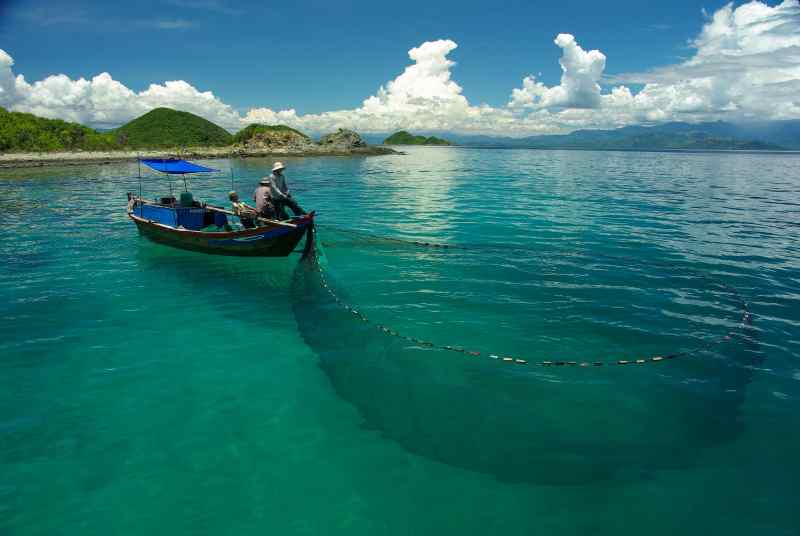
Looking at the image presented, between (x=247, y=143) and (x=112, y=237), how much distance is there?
127m

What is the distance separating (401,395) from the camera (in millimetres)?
8625

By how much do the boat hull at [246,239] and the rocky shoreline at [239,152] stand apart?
6518cm

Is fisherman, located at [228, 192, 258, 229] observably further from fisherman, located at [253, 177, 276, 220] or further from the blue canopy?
the blue canopy

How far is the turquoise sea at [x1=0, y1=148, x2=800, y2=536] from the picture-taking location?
603cm

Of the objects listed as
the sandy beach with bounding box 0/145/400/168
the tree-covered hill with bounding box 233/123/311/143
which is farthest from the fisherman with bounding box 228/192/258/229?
the tree-covered hill with bounding box 233/123/311/143

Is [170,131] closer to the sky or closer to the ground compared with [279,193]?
closer to the sky

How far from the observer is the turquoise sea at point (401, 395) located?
6.03 meters

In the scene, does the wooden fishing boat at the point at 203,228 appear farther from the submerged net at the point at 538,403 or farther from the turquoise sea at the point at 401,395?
the submerged net at the point at 538,403

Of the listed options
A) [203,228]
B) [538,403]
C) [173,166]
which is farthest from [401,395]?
[173,166]

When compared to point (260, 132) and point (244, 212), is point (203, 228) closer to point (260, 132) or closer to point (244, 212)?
point (244, 212)

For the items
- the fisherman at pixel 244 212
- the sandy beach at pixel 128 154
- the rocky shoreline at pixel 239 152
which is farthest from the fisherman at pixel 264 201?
the rocky shoreline at pixel 239 152

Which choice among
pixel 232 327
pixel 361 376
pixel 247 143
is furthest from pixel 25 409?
pixel 247 143

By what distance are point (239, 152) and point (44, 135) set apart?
43.7 meters

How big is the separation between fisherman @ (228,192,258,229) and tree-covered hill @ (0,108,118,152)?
Result: 108 meters
